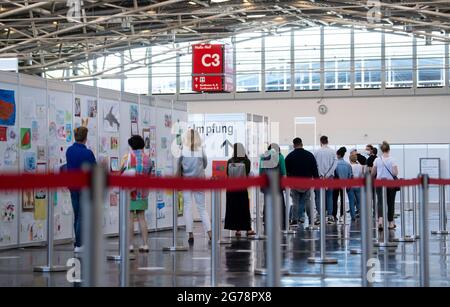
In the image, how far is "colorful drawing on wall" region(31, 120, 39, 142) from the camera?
14531 mm

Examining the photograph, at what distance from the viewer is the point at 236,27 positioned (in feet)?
125

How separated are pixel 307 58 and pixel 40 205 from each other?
25.0 metres

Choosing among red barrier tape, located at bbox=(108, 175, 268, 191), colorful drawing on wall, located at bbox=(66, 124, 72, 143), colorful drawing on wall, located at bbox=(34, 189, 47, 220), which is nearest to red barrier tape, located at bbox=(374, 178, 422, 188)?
red barrier tape, located at bbox=(108, 175, 268, 191)

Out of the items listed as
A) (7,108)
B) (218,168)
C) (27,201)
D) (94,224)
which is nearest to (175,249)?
(27,201)

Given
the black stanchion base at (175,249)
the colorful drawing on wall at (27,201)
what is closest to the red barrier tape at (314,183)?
the black stanchion base at (175,249)

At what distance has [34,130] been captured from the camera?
47.8 ft

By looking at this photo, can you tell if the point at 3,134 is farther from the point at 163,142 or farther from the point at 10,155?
the point at 163,142

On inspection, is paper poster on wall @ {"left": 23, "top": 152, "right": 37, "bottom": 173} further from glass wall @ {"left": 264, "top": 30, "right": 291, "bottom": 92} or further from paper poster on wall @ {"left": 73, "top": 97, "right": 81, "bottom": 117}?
glass wall @ {"left": 264, "top": 30, "right": 291, "bottom": 92}

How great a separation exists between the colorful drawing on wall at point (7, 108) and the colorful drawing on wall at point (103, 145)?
2.46m

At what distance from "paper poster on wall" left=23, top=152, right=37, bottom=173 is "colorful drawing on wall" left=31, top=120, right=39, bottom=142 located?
0.77 feet

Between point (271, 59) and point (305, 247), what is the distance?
82.9 ft

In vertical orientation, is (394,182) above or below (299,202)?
above

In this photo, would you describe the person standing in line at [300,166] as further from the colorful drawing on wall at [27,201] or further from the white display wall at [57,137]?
the colorful drawing on wall at [27,201]

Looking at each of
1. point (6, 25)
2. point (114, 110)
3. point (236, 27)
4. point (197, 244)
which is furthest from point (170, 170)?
point (236, 27)
